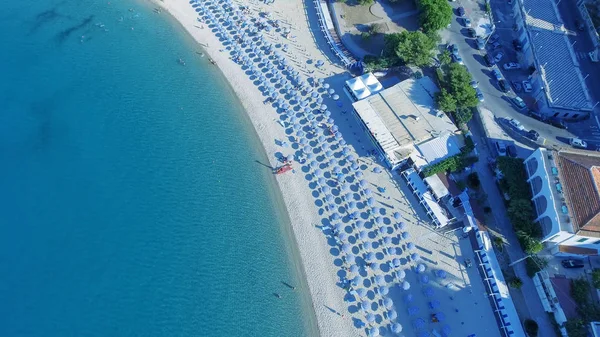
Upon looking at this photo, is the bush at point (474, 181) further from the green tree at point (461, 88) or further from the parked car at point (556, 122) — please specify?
the parked car at point (556, 122)

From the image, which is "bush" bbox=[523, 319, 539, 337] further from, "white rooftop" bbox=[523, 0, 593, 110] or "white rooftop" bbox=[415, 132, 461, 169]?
"white rooftop" bbox=[523, 0, 593, 110]

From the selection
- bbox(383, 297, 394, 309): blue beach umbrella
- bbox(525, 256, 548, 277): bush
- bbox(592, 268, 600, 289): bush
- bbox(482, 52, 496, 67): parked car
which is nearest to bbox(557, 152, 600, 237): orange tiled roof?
bbox(592, 268, 600, 289): bush

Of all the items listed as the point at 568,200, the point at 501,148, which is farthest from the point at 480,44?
the point at 568,200

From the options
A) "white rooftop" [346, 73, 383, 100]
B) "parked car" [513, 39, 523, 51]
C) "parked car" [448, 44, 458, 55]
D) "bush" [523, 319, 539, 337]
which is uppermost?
"white rooftop" [346, 73, 383, 100]

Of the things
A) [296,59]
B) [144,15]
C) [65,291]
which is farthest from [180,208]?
[144,15]

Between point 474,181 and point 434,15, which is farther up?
point 434,15

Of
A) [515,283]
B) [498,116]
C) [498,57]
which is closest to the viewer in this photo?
[515,283]

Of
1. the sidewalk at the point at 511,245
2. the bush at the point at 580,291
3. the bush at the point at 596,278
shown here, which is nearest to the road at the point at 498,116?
the sidewalk at the point at 511,245

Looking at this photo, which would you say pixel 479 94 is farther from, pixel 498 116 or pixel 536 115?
pixel 536 115
